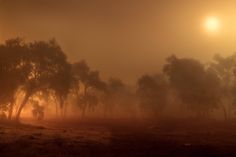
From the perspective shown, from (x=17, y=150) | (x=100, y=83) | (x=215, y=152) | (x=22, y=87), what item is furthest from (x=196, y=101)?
(x=17, y=150)

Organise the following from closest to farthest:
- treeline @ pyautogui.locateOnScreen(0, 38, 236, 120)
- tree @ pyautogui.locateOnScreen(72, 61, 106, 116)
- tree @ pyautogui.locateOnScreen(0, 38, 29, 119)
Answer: tree @ pyautogui.locateOnScreen(0, 38, 29, 119), treeline @ pyautogui.locateOnScreen(0, 38, 236, 120), tree @ pyautogui.locateOnScreen(72, 61, 106, 116)

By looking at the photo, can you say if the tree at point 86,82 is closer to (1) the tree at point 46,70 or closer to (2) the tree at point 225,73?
(1) the tree at point 46,70

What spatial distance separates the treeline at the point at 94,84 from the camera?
68688 millimetres

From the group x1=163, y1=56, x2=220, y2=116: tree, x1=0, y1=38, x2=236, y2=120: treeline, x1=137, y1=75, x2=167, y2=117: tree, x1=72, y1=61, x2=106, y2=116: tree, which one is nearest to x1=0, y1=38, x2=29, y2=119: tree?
x1=0, y1=38, x2=236, y2=120: treeline

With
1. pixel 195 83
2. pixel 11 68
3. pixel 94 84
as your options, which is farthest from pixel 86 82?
pixel 11 68

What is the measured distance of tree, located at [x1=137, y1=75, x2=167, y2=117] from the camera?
114 metres

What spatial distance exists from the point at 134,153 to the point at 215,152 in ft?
28.0

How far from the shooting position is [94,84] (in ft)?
382

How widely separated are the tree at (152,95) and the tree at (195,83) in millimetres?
14013

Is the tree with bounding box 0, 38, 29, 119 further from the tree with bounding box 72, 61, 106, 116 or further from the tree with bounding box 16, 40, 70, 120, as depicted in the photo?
the tree with bounding box 72, 61, 106, 116

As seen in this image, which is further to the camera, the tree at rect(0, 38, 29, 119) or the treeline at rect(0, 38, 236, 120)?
the treeline at rect(0, 38, 236, 120)

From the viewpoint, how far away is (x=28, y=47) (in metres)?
71.6

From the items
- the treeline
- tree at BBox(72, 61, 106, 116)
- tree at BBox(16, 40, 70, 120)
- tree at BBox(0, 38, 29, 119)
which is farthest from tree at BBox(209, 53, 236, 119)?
tree at BBox(0, 38, 29, 119)

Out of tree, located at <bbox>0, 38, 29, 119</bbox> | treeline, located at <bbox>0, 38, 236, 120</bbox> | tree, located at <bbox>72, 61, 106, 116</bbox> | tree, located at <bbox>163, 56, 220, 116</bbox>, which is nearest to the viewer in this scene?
tree, located at <bbox>0, 38, 29, 119</bbox>
